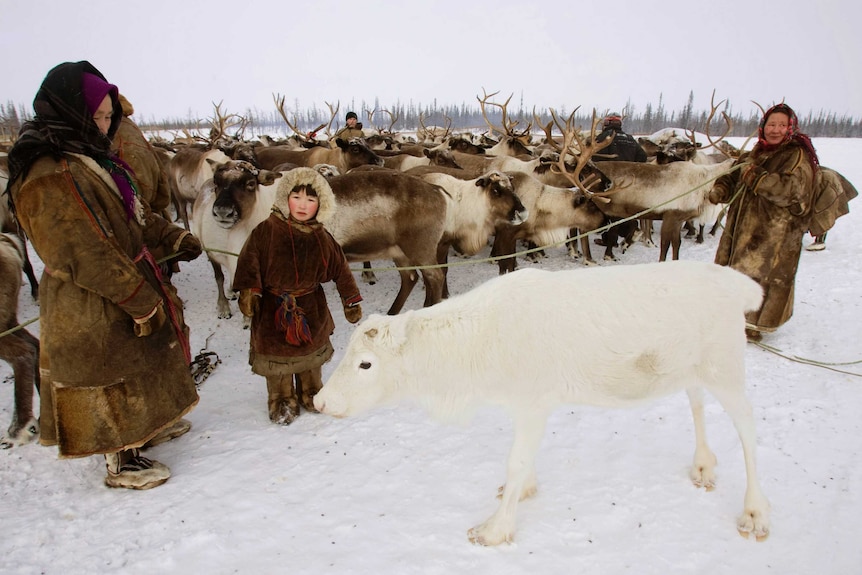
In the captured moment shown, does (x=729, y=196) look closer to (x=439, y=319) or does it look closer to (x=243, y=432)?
(x=439, y=319)

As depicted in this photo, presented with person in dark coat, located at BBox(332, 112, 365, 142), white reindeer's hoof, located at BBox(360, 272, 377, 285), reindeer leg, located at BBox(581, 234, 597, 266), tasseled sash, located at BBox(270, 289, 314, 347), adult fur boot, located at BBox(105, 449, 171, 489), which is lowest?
adult fur boot, located at BBox(105, 449, 171, 489)

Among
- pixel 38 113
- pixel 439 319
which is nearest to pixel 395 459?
pixel 439 319

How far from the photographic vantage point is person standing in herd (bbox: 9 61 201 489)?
221 centimetres

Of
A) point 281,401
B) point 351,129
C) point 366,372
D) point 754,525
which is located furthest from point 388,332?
point 351,129

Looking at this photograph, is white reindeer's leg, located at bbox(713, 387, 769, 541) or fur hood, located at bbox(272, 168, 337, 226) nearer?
white reindeer's leg, located at bbox(713, 387, 769, 541)

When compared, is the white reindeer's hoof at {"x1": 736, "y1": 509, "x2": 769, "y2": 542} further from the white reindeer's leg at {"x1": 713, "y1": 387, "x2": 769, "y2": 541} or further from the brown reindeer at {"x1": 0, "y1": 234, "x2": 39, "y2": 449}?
the brown reindeer at {"x1": 0, "y1": 234, "x2": 39, "y2": 449}

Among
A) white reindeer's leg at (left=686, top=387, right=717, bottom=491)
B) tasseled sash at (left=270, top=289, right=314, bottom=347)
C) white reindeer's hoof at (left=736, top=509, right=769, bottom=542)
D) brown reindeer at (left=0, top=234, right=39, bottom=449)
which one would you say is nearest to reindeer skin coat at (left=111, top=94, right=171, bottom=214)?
brown reindeer at (left=0, top=234, right=39, bottom=449)

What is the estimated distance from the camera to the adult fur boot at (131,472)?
2748 millimetres

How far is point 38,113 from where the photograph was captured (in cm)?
222

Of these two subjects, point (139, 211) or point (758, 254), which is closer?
point (139, 211)

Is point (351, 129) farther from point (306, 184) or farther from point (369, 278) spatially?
point (306, 184)

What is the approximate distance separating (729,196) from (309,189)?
421 cm

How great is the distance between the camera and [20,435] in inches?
125

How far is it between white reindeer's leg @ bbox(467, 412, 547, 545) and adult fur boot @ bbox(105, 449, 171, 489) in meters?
1.85
